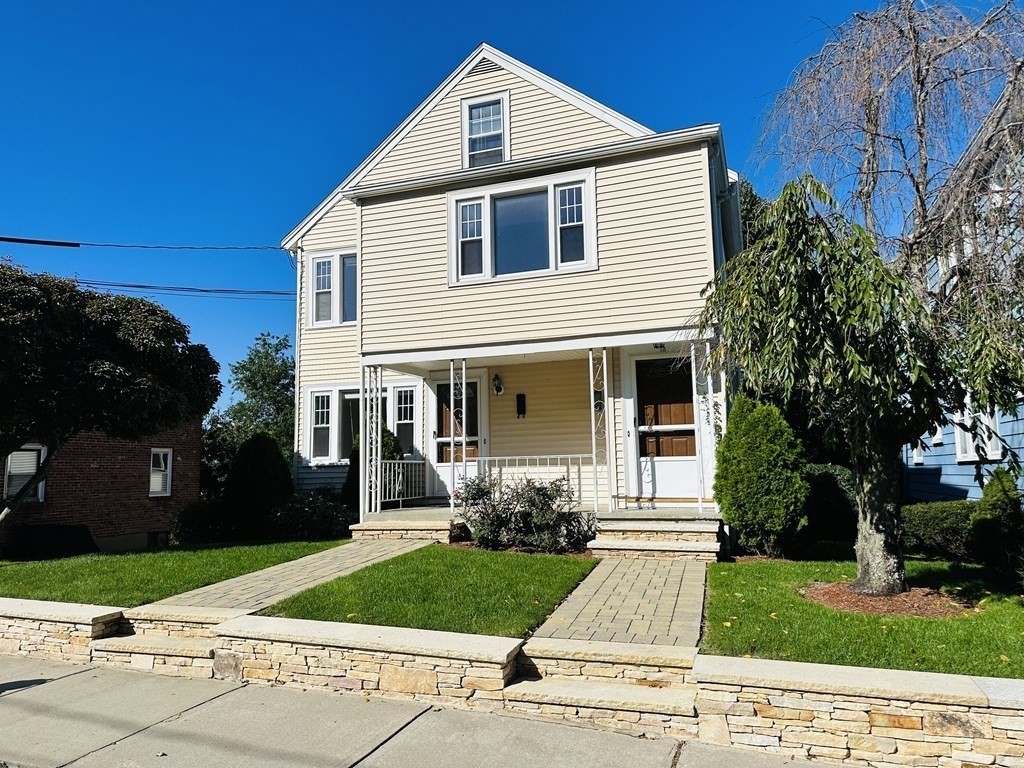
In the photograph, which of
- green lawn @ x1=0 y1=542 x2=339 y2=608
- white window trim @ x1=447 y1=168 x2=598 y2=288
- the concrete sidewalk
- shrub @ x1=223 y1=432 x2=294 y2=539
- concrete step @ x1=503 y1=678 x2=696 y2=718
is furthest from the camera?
shrub @ x1=223 y1=432 x2=294 y2=539

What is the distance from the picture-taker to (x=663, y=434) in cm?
1090

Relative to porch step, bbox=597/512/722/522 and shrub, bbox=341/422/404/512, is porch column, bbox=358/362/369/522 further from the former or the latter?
porch step, bbox=597/512/722/522

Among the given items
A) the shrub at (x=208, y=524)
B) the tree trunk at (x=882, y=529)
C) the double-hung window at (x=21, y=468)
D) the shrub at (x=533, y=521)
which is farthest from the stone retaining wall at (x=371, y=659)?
the double-hung window at (x=21, y=468)

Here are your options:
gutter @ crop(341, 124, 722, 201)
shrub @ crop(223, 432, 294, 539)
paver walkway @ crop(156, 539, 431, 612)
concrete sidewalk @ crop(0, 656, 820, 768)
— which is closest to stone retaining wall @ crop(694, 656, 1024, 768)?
concrete sidewalk @ crop(0, 656, 820, 768)

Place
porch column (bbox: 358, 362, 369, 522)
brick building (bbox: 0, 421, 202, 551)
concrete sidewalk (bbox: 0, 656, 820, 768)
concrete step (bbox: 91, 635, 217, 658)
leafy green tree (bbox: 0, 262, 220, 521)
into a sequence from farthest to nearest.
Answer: brick building (bbox: 0, 421, 202, 551) → porch column (bbox: 358, 362, 369, 522) → leafy green tree (bbox: 0, 262, 220, 521) → concrete step (bbox: 91, 635, 217, 658) → concrete sidewalk (bbox: 0, 656, 820, 768)

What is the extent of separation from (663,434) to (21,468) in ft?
45.9

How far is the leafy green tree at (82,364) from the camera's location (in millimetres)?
10273

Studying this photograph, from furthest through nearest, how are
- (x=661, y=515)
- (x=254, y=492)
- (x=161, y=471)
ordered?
(x=161, y=471) < (x=254, y=492) < (x=661, y=515)

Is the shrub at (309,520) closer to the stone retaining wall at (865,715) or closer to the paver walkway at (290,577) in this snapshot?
the paver walkway at (290,577)

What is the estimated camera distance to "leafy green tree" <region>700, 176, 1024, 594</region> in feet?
17.5

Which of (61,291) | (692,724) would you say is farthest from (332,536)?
(692,724)

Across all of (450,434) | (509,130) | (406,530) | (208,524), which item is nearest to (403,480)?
(450,434)

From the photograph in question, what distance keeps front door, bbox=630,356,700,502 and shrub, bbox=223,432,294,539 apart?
684 centimetres

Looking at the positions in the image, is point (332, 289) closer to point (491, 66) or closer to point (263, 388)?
point (491, 66)
